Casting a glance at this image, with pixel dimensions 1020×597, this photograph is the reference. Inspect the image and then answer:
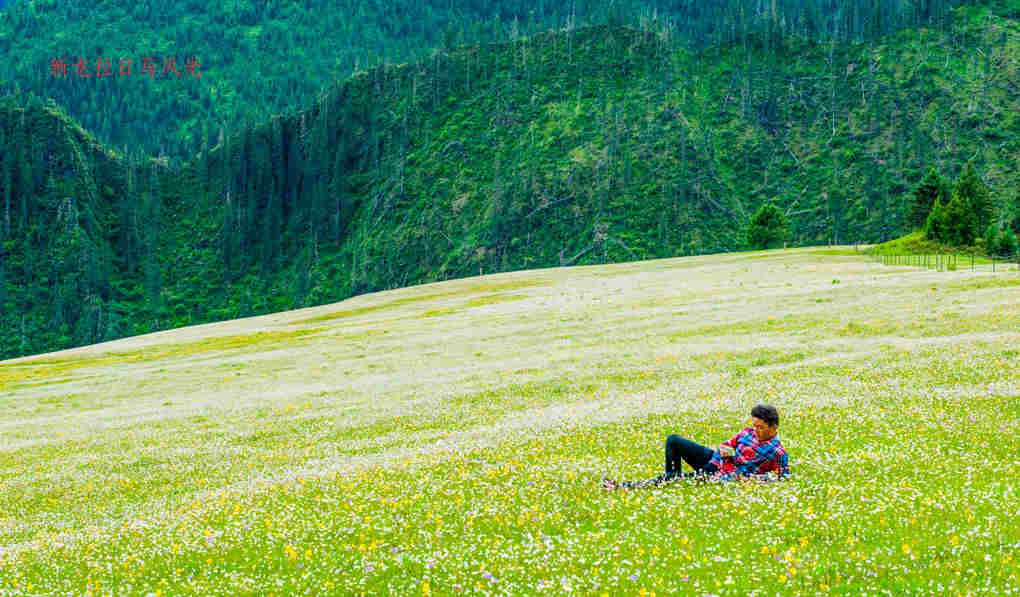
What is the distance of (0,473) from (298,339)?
46757 mm

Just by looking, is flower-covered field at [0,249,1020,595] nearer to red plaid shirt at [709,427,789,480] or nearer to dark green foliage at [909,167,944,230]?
red plaid shirt at [709,427,789,480]

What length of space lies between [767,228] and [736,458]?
480 feet

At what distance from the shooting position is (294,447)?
87.0 ft

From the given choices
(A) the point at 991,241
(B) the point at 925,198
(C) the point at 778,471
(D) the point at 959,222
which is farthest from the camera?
(B) the point at 925,198

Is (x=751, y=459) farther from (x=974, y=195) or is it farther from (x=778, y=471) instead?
(x=974, y=195)

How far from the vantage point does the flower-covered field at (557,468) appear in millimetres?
11969

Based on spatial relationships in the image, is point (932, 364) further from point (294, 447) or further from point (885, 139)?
point (885, 139)

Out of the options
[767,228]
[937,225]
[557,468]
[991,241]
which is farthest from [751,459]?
[767,228]

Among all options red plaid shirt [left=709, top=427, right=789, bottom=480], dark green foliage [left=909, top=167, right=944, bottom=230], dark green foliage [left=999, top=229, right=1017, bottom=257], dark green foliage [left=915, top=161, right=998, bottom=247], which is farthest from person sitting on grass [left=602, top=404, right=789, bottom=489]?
dark green foliage [left=909, top=167, right=944, bottom=230]

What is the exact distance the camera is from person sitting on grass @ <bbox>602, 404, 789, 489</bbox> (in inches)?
620

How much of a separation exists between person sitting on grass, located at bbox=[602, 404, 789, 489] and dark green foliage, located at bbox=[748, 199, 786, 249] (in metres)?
145

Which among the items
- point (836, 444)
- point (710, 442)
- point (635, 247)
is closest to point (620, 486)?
point (710, 442)

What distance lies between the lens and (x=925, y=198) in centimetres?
12619

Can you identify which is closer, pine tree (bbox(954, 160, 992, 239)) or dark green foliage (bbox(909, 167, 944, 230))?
pine tree (bbox(954, 160, 992, 239))
